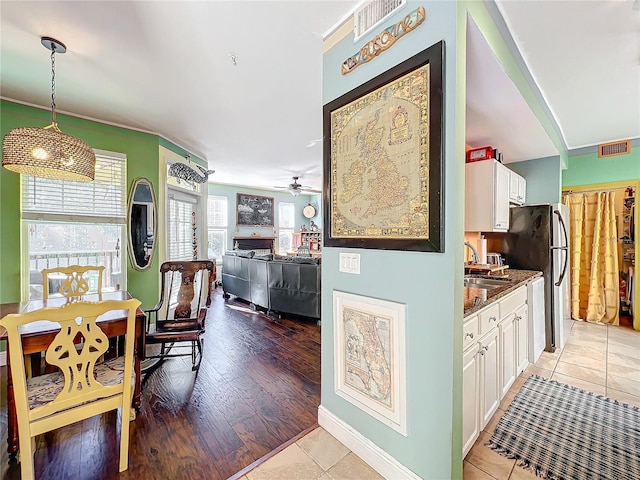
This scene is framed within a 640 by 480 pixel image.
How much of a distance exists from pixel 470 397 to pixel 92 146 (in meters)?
4.40

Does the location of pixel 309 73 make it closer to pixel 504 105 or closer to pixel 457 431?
pixel 504 105

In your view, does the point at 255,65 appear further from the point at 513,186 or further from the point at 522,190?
the point at 522,190

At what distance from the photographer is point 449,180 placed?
4.07 feet

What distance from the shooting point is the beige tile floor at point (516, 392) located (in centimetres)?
153

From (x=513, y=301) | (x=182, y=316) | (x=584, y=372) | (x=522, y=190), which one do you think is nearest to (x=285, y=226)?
(x=182, y=316)

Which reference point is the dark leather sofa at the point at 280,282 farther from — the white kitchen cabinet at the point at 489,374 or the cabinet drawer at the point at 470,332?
the cabinet drawer at the point at 470,332

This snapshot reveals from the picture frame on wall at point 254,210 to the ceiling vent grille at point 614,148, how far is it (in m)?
7.12

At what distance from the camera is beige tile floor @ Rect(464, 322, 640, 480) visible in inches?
62.7

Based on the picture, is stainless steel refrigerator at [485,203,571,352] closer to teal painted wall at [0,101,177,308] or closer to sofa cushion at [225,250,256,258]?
sofa cushion at [225,250,256,258]

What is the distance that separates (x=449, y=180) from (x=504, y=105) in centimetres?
149

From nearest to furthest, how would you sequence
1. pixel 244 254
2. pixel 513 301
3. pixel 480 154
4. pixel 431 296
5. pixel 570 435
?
1. pixel 431 296
2. pixel 570 435
3. pixel 513 301
4. pixel 480 154
5. pixel 244 254

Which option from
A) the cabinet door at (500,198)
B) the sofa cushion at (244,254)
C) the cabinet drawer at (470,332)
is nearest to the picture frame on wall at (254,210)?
the sofa cushion at (244,254)

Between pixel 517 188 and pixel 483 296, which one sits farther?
pixel 517 188

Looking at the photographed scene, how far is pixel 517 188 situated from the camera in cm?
325
